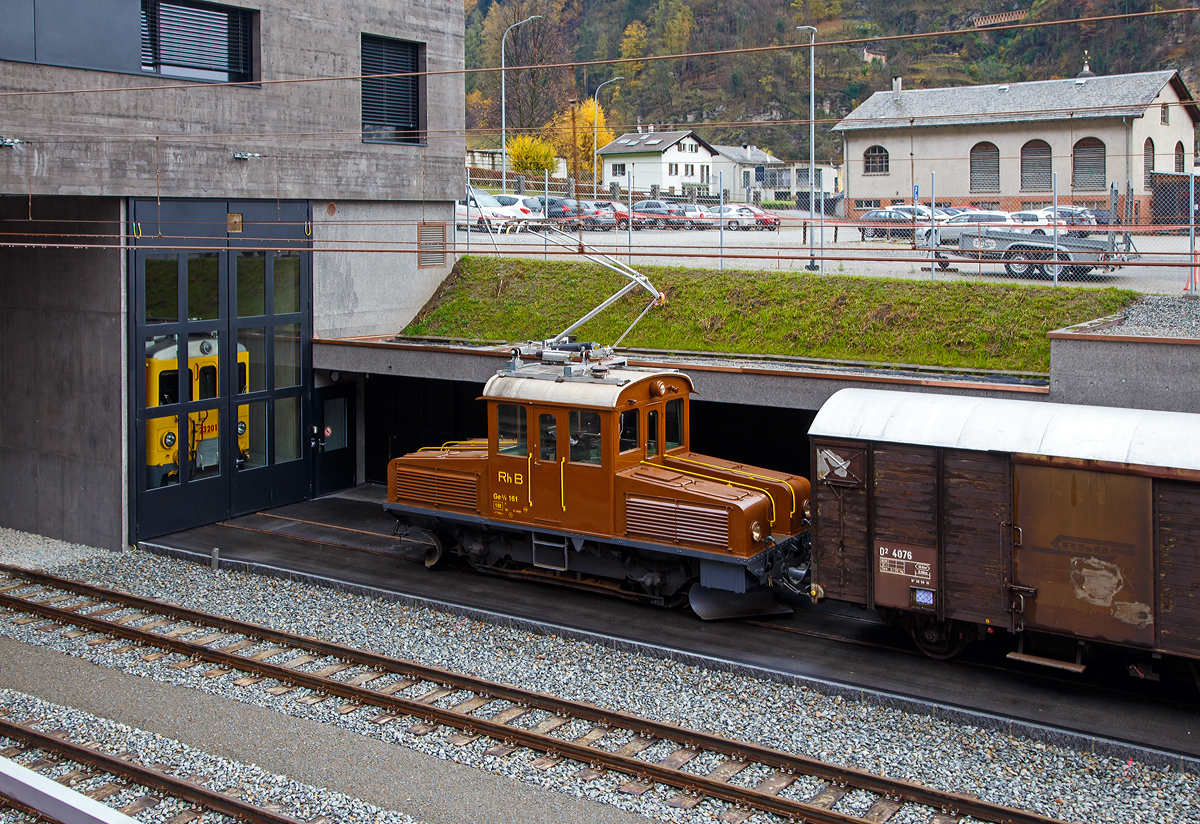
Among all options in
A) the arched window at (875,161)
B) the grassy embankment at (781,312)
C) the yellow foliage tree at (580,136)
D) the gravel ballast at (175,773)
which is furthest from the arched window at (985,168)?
the gravel ballast at (175,773)

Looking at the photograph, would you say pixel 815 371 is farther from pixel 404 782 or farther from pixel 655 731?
pixel 404 782

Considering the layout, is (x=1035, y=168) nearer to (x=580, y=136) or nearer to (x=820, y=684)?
(x=820, y=684)

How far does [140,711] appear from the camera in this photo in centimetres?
1096

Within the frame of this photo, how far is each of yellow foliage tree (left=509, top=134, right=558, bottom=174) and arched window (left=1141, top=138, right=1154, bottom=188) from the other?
760 inches

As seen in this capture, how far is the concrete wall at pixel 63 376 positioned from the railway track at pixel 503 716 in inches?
125

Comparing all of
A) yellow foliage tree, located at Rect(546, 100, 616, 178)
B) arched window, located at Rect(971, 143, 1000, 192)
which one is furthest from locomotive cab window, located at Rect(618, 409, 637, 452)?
yellow foliage tree, located at Rect(546, 100, 616, 178)

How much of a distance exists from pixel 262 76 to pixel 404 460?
318 inches

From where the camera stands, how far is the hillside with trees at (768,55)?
7106 cm

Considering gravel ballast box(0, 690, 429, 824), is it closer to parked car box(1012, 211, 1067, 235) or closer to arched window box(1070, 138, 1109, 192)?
parked car box(1012, 211, 1067, 235)

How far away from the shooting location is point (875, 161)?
34.2m

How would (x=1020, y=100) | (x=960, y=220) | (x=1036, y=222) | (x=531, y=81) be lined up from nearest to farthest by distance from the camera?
(x=1036, y=222), (x=960, y=220), (x=1020, y=100), (x=531, y=81)

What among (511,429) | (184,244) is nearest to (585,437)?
(511,429)

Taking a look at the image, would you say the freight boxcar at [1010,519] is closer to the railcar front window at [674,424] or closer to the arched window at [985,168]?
the railcar front window at [674,424]

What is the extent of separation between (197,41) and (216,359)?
18.2ft
